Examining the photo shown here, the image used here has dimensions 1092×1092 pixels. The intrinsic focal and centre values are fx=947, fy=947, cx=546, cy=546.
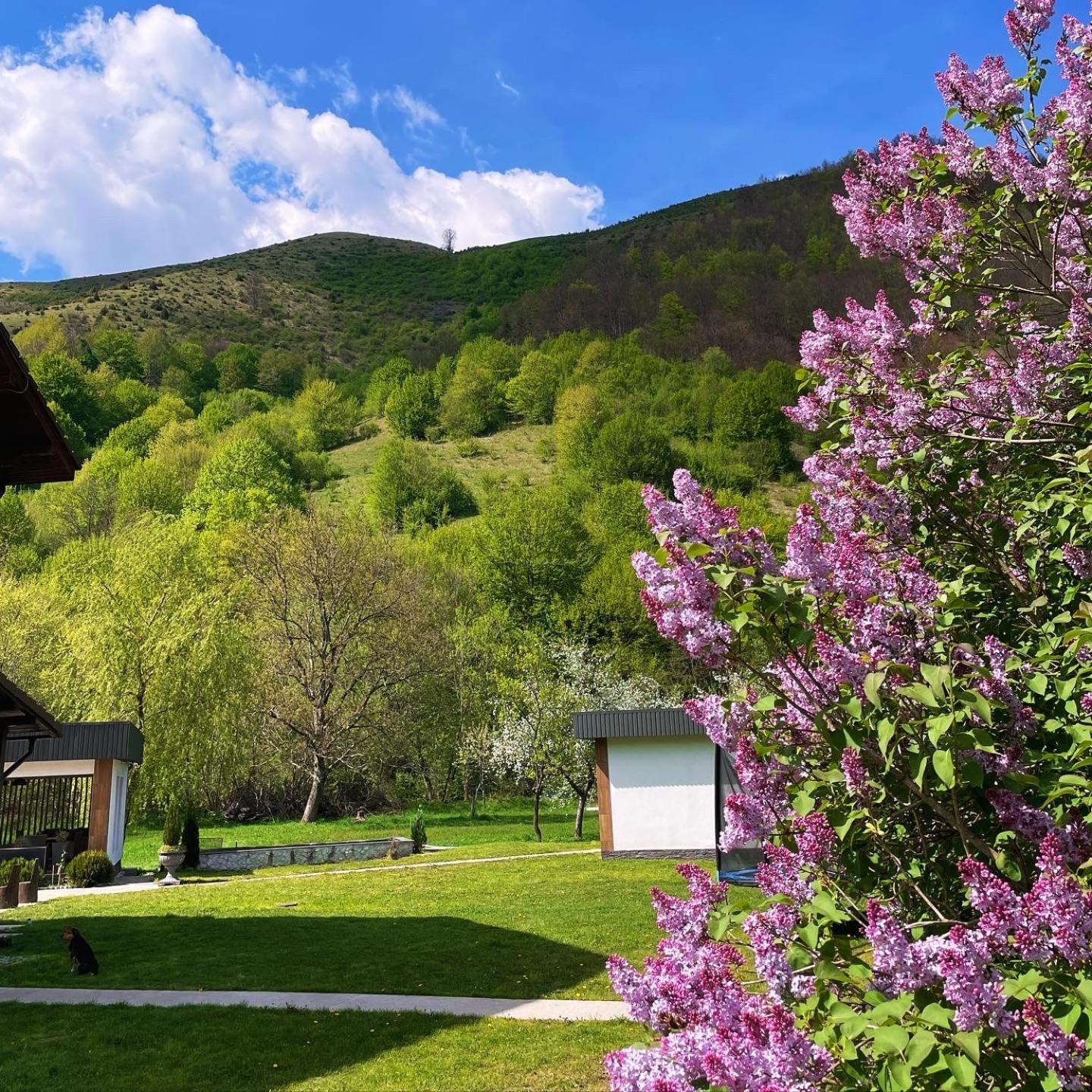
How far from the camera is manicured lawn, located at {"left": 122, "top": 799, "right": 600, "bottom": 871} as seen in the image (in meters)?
27.7

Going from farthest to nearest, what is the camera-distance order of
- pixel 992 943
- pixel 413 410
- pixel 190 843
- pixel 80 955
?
1. pixel 413 410
2. pixel 190 843
3. pixel 80 955
4. pixel 992 943

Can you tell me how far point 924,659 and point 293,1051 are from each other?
6.80 metres

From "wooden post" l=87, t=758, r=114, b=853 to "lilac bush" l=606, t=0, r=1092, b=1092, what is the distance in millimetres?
21336

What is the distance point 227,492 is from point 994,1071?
65505 millimetres

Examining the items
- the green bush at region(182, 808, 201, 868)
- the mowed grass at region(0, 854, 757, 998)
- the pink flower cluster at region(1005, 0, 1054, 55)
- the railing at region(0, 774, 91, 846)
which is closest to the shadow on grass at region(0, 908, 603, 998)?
the mowed grass at region(0, 854, 757, 998)

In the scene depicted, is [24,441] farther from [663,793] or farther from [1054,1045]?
[663,793]

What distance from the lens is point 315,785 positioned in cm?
3538

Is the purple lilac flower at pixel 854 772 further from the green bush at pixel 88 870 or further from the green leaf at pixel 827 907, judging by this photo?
the green bush at pixel 88 870

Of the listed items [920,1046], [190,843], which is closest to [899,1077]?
[920,1046]

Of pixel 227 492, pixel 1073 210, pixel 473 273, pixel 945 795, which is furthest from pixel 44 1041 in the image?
pixel 473 273

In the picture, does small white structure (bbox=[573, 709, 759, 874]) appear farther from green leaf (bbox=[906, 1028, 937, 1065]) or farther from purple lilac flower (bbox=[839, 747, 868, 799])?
green leaf (bbox=[906, 1028, 937, 1065])

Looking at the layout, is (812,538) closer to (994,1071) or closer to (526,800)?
(994,1071)

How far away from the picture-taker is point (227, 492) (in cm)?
6372

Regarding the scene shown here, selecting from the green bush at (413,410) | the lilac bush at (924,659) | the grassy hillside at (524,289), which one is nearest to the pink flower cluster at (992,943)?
the lilac bush at (924,659)
